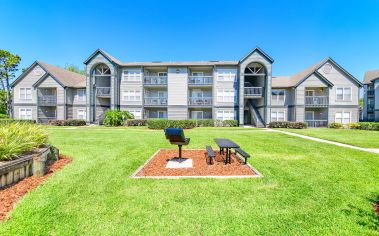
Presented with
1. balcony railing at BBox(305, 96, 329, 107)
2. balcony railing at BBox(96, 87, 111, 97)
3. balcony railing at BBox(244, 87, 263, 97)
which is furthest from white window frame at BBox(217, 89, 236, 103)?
balcony railing at BBox(96, 87, 111, 97)

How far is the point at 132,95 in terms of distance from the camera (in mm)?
30266

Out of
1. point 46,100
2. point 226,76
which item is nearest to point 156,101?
point 226,76

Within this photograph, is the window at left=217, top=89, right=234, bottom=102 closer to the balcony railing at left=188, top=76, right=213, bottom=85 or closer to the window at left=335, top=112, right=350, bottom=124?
the balcony railing at left=188, top=76, right=213, bottom=85

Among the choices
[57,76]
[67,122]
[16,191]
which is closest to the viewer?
[16,191]

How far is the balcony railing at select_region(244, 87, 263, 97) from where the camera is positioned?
28.1 metres

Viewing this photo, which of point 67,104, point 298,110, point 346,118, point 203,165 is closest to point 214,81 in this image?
point 298,110

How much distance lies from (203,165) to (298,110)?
85.4ft

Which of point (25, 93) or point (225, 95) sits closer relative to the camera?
point (225, 95)

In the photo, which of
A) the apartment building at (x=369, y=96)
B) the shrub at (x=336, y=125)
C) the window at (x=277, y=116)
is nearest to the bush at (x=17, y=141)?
the window at (x=277, y=116)

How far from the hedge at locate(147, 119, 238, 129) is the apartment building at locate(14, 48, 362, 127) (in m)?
1.79

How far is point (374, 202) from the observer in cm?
443

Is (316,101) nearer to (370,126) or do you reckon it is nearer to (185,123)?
(370,126)

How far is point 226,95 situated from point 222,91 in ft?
3.01

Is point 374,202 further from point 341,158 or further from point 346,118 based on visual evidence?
point 346,118
